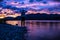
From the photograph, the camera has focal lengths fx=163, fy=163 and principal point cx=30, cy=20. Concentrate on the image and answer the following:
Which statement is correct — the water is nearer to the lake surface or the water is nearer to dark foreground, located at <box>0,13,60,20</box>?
the lake surface

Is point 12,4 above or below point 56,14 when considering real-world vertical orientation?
above

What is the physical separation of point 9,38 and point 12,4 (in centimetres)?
80

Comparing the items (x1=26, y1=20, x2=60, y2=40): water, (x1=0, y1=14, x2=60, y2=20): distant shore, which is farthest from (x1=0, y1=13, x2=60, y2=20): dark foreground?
(x1=26, y1=20, x2=60, y2=40): water

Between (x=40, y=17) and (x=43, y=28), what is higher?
(x=40, y=17)

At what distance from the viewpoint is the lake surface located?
6.73ft

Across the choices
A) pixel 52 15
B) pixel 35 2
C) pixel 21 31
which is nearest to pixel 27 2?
pixel 35 2

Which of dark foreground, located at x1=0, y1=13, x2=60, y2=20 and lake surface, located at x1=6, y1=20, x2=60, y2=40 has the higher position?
dark foreground, located at x1=0, y1=13, x2=60, y2=20

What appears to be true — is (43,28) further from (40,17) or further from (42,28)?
(40,17)

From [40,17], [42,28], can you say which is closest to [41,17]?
[40,17]

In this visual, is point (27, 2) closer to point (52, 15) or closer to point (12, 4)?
point (12, 4)

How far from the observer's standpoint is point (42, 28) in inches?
86.6

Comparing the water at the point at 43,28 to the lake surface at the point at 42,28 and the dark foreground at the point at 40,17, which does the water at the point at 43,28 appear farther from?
the dark foreground at the point at 40,17

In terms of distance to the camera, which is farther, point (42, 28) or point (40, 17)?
point (42, 28)

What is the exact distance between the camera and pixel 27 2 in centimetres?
204
